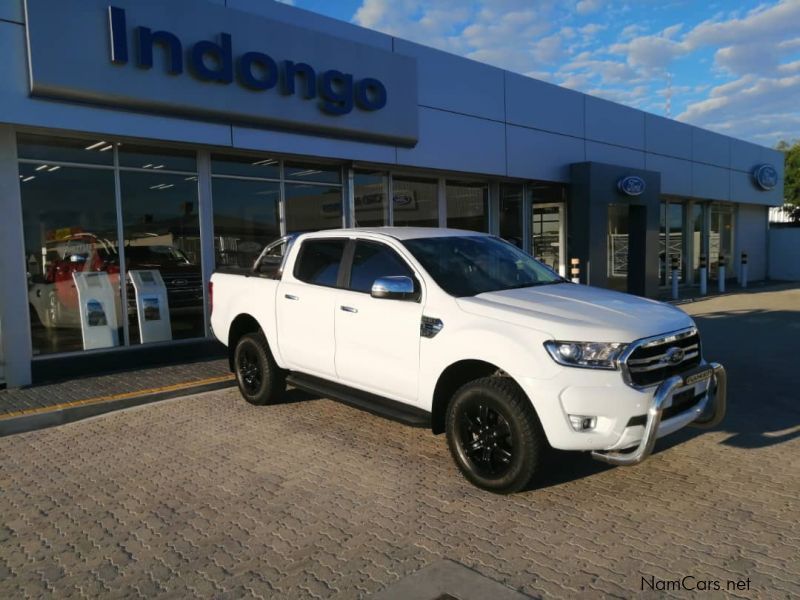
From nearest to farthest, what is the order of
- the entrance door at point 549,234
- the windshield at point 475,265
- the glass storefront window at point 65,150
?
the windshield at point 475,265 → the glass storefront window at point 65,150 → the entrance door at point 549,234

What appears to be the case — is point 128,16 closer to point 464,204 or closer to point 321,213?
point 321,213

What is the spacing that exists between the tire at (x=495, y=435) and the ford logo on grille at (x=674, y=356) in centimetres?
102

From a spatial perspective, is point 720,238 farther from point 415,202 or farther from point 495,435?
point 495,435

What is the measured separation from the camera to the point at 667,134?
19.6 meters

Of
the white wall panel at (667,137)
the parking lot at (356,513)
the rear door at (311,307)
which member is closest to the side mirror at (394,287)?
the rear door at (311,307)

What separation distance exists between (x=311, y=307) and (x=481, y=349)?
2081 millimetres

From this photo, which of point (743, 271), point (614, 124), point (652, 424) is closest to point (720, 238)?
point (743, 271)

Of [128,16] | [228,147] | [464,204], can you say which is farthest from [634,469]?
[464,204]

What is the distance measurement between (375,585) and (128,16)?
7692 millimetres

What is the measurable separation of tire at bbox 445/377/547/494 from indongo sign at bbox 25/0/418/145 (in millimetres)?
6245

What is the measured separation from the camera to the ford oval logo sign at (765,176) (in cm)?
2392

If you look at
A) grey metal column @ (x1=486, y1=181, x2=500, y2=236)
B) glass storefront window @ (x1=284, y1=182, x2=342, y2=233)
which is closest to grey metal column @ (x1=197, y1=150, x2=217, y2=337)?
glass storefront window @ (x1=284, y1=182, x2=342, y2=233)

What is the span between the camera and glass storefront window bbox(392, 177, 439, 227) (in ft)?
42.8

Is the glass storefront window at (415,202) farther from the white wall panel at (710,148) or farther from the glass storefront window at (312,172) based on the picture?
the white wall panel at (710,148)
